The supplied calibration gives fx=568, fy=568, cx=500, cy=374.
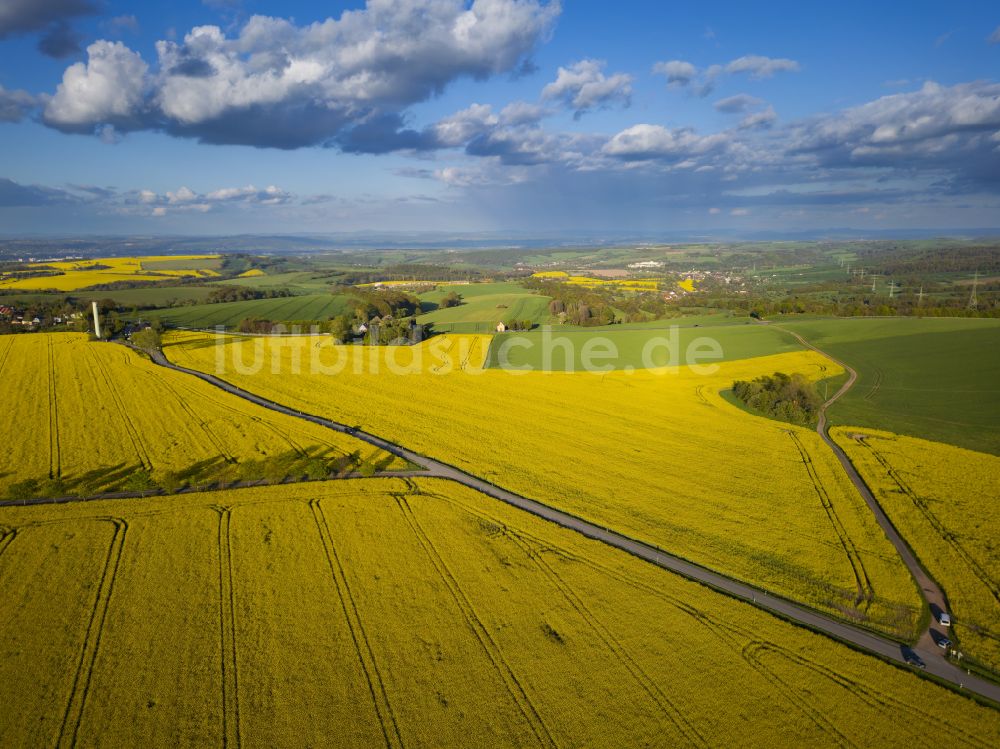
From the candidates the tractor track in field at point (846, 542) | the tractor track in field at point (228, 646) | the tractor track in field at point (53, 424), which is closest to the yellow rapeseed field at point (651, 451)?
the tractor track in field at point (846, 542)

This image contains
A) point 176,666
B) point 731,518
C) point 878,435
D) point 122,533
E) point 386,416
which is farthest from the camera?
point 386,416

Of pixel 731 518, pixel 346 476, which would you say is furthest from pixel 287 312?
pixel 731 518

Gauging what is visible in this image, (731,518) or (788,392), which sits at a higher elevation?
(788,392)

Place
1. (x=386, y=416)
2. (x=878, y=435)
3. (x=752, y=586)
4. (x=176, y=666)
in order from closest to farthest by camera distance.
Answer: (x=176, y=666)
(x=752, y=586)
(x=878, y=435)
(x=386, y=416)

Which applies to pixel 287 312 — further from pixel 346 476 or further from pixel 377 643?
pixel 377 643

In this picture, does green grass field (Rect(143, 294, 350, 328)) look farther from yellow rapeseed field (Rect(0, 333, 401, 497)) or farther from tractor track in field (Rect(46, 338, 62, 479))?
yellow rapeseed field (Rect(0, 333, 401, 497))

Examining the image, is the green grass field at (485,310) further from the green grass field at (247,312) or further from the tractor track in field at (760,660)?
the tractor track in field at (760,660)
